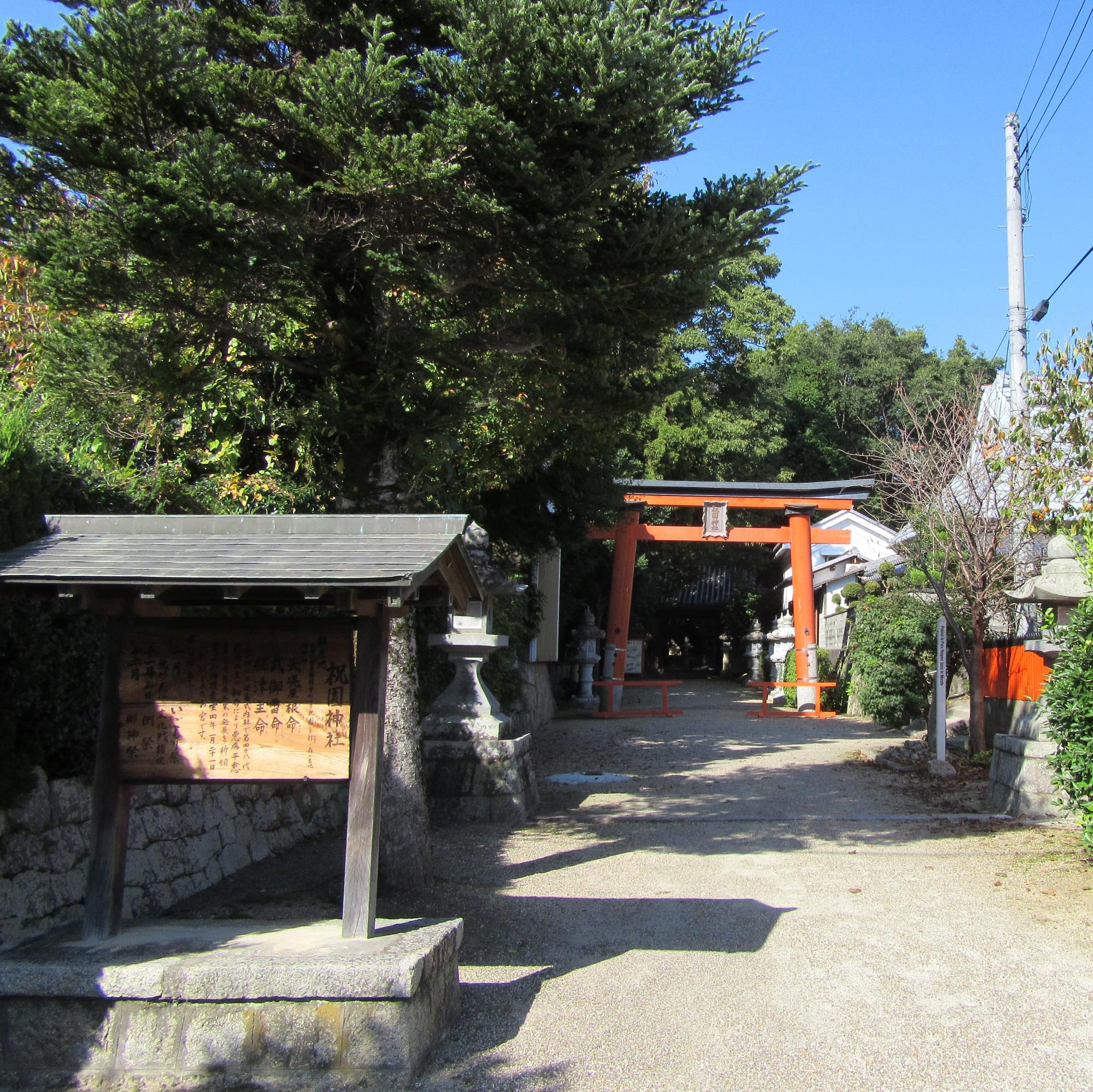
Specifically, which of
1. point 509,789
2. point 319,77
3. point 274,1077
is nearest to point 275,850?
point 509,789

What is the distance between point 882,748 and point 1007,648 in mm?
2425

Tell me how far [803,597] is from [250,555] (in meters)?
16.7

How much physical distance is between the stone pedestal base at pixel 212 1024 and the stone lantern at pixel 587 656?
55.4ft

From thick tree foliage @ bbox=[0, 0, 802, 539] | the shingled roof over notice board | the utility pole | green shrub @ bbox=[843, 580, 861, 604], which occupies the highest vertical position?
the utility pole

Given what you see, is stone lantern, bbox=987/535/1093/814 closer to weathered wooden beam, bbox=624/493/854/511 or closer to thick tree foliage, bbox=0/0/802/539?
thick tree foliage, bbox=0/0/802/539

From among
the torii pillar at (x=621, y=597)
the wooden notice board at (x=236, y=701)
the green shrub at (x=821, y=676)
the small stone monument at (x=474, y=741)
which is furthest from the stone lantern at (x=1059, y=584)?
the torii pillar at (x=621, y=597)

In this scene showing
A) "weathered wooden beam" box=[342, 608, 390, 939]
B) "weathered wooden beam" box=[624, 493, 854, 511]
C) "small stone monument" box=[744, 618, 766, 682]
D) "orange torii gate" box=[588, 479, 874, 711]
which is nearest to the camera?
"weathered wooden beam" box=[342, 608, 390, 939]

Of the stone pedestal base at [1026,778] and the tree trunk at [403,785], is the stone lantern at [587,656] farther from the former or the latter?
the tree trunk at [403,785]

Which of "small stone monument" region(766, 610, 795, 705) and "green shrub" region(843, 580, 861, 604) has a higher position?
"green shrub" region(843, 580, 861, 604)

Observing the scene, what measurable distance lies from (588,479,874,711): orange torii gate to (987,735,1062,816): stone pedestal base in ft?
34.8

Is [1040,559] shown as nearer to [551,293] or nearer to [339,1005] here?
[551,293]

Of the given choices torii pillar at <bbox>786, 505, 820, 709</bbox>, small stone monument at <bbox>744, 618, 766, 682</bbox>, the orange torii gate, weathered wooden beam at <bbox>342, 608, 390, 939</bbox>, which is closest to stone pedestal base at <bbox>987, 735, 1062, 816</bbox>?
weathered wooden beam at <bbox>342, 608, 390, 939</bbox>

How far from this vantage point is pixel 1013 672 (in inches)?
422

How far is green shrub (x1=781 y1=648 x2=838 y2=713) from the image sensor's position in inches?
748
